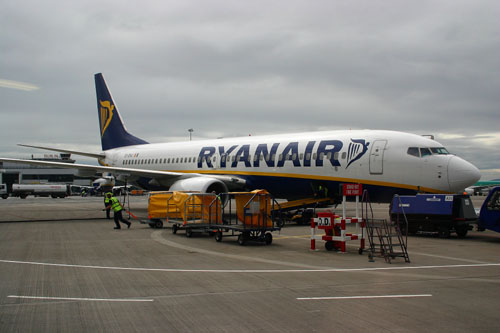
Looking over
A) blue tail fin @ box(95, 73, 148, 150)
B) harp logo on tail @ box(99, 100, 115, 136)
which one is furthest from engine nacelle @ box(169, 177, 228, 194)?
harp logo on tail @ box(99, 100, 115, 136)

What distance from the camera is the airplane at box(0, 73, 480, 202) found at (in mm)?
19594

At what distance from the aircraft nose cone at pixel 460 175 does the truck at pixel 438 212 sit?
54.1 inches

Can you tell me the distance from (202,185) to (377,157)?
8.63 m

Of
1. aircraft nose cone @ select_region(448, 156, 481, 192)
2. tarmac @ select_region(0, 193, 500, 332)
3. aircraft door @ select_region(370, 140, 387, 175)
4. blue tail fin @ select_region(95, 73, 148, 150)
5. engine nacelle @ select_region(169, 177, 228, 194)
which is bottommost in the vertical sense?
tarmac @ select_region(0, 193, 500, 332)

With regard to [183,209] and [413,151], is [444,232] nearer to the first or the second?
[413,151]

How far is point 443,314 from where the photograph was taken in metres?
7.01

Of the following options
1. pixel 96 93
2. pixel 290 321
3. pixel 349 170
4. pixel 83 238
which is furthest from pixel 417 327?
pixel 96 93

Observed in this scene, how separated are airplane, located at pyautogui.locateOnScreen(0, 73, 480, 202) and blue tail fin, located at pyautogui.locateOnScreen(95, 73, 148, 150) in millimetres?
4053

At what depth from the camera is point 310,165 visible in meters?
22.9

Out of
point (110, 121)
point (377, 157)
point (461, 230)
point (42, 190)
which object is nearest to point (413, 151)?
point (377, 157)

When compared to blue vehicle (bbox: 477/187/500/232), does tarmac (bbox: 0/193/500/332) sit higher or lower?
lower

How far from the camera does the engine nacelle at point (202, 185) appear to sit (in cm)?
2389

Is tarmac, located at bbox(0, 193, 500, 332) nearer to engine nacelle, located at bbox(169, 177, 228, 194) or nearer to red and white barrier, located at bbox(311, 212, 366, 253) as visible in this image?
red and white barrier, located at bbox(311, 212, 366, 253)

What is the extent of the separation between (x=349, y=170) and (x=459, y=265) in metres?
10.1
